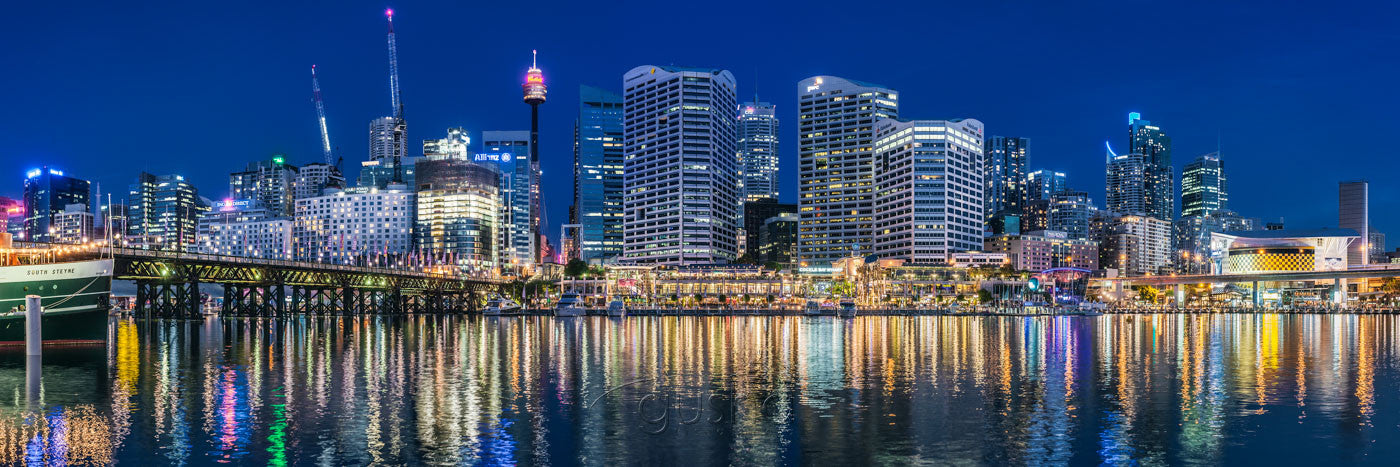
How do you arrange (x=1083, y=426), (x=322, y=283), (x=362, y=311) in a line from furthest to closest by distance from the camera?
(x=362, y=311)
(x=322, y=283)
(x=1083, y=426)

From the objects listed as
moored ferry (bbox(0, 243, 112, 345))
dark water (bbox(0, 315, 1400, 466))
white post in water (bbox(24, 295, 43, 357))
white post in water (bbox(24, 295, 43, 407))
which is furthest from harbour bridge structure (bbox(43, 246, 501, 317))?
dark water (bbox(0, 315, 1400, 466))

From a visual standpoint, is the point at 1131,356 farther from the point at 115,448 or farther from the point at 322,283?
the point at 322,283

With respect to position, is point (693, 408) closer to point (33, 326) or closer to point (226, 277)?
point (33, 326)

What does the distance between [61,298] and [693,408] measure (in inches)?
2268

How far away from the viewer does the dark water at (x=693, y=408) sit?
28312 mm

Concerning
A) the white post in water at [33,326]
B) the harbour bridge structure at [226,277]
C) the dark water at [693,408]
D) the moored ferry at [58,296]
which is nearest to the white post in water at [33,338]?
the white post in water at [33,326]

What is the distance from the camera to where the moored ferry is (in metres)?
67.7

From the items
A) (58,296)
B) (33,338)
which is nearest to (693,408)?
(33,338)

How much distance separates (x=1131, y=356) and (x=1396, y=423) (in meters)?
34.1

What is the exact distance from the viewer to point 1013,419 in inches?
1375

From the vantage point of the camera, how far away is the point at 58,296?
69812mm

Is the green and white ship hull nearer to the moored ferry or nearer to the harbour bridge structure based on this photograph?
the moored ferry

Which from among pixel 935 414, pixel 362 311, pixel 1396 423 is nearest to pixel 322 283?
pixel 362 311

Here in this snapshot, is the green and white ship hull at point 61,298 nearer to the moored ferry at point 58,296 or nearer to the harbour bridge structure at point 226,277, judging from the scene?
the moored ferry at point 58,296
